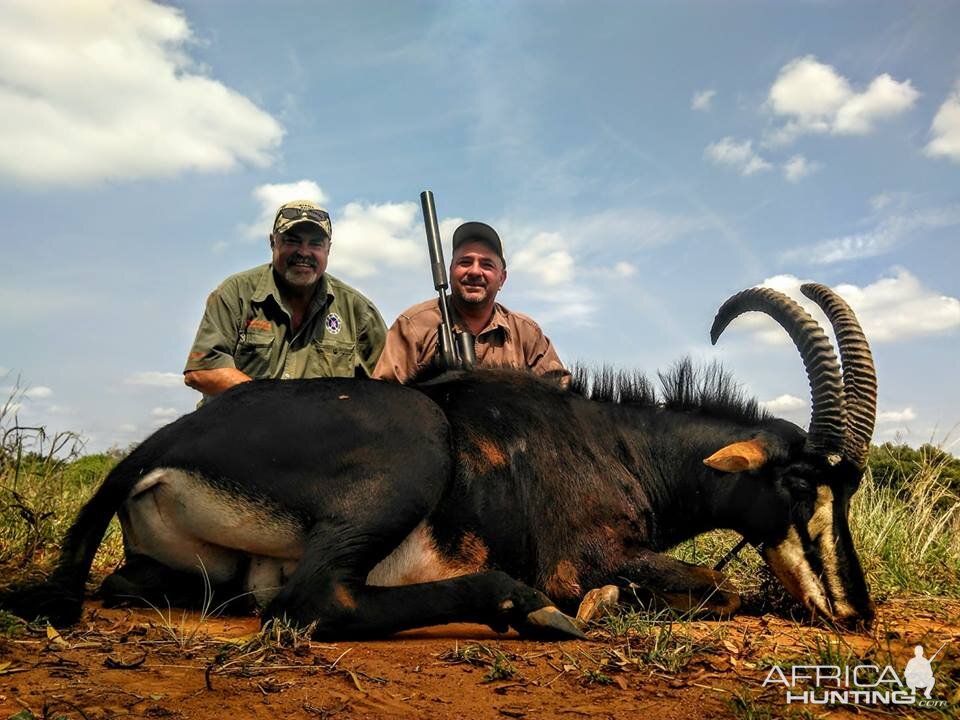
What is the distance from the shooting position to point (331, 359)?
7.56m

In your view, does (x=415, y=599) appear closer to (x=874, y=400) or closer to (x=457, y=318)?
(x=874, y=400)

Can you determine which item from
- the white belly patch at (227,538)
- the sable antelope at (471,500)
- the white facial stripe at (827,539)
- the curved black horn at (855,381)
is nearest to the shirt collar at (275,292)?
the sable antelope at (471,500)

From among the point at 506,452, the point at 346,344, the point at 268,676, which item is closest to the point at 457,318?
the point at 346,344

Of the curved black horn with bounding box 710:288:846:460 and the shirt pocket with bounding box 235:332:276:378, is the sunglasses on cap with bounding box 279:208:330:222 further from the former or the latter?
the curved black horn with bounding box 710:288:846:460

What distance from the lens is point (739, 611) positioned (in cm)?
451

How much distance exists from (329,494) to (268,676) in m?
1.00

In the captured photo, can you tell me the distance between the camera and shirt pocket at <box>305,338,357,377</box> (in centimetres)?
744

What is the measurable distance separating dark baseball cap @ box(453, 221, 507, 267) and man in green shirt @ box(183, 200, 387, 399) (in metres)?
1.14

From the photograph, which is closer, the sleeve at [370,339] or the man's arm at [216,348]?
the man's arm at [216,348]

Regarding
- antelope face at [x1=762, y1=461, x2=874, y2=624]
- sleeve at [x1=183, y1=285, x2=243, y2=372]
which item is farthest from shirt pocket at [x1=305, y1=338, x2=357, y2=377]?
antelope face at [x1=762, y1=461, x2=874, y2=624]

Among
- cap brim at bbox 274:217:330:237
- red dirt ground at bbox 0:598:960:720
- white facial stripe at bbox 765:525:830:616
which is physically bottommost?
red dirt ground at bbox 0:598:960:720

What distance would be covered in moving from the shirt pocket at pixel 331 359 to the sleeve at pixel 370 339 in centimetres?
15

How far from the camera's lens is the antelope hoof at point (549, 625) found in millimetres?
3504

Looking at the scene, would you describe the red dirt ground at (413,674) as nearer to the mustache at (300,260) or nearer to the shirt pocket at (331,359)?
the shirt pocket at (331,359)
